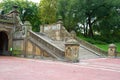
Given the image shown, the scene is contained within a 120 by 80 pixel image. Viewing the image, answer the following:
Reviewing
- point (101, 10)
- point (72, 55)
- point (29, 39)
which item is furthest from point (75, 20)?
point (72, 55)

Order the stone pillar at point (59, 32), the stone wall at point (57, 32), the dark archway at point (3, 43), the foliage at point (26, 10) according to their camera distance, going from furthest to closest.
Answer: the foliage at point (26, 10)
the dark archway at point (3, 43)
the stone wall at point (57, 32)
the stone pillar at point (59, 32)

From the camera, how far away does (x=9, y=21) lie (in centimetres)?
2567

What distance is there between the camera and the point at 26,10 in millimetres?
52625

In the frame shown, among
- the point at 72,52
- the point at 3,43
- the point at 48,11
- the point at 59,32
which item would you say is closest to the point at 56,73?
the point at 72,52

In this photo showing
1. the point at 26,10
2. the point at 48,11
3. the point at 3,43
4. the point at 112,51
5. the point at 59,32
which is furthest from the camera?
the point at 26,10

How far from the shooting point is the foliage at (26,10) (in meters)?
51.8

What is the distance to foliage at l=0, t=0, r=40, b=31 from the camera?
51.8 m

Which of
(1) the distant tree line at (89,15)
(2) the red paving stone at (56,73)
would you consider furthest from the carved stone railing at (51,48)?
(1) the distant tree line at (89,15)

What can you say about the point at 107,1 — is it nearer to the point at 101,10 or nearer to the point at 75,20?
the point at 101,10

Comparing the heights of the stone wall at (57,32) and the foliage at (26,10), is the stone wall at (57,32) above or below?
below

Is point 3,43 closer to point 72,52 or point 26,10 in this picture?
point 72,52

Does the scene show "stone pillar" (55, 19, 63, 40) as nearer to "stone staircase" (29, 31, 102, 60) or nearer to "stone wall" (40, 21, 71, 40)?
"stone wall" (40, 21, 71, 40)

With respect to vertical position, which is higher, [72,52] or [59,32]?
[59,32]

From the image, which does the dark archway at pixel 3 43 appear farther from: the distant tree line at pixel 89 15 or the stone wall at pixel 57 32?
the distant tree line at pixel 89 15
